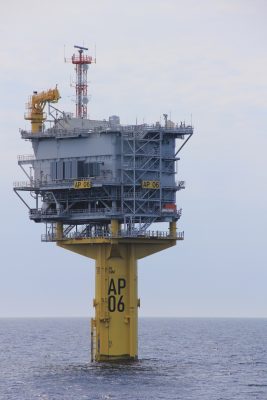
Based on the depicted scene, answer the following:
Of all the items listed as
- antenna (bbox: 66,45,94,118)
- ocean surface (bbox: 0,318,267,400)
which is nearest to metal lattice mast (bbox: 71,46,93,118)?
antenna (bbox: 66,45,94,118)

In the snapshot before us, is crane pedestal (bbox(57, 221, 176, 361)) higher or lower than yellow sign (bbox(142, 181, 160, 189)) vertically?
lower

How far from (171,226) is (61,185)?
9482 mm

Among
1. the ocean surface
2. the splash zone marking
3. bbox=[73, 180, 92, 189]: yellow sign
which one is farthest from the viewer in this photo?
the splash zone marking

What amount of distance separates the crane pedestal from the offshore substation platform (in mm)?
78

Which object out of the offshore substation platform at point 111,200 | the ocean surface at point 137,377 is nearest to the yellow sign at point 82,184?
the offshore substation platform at point 111,200

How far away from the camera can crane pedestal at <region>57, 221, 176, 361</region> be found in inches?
4122

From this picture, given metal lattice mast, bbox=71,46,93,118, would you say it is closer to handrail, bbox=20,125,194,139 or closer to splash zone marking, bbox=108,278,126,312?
handrail, bbox=20,125,194,139

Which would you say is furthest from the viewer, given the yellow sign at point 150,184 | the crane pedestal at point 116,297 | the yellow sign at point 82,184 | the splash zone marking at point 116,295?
the splash zone marking at point 116,295

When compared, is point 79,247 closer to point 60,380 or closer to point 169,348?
point 60,380

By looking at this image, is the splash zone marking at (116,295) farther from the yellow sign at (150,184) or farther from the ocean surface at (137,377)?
the yellow sign at (150,184)

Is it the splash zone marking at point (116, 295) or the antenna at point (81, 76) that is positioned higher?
the antenna at point (81, 76)

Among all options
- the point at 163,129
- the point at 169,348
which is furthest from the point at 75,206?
the point at 169,348

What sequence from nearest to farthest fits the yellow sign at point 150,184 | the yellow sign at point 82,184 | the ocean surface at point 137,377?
the ocean surface at point 137,377 < the yellow sign at point 82,184 < the yellow sign at point 150,184

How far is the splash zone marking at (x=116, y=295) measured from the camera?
10494 centimetres
